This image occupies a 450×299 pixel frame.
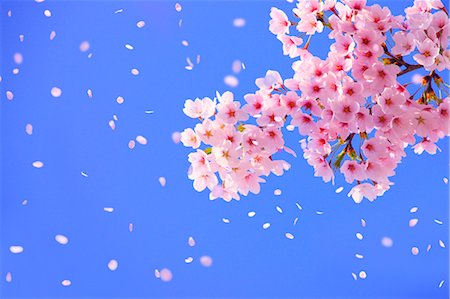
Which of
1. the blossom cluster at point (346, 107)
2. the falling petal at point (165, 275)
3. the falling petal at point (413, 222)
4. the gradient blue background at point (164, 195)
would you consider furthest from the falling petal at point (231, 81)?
the blossom cluster at point (346, 107)

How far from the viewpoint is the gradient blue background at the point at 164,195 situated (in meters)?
2.76

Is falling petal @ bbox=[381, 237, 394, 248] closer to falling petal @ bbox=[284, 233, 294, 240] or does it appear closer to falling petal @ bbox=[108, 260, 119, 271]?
falling petal @ bbox=[284, 233, 294, 240]

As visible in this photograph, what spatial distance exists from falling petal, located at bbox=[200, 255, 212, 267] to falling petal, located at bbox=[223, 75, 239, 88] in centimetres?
74

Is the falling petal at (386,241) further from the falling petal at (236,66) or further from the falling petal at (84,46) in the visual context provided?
the falling petal at (84,46)

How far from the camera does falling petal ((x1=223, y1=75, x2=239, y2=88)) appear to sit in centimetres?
276

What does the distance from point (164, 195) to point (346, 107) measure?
1613 millimetres

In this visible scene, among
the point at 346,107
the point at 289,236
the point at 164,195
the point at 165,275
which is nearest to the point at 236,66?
the point at 164,195

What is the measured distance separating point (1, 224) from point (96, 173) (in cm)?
47

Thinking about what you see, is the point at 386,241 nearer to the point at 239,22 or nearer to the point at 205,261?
the point at 205,261

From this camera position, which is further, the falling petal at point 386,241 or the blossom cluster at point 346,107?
the falling petal at point 386,241

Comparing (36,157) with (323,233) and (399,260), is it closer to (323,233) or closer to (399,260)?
(323,233)

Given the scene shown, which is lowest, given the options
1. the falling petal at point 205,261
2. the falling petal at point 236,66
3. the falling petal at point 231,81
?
the falling petal at point 205,261

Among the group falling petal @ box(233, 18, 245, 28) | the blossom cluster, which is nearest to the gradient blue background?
falling petal @ box(233, 18, 245, 28)

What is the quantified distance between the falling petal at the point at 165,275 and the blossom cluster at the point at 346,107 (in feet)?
4.87
